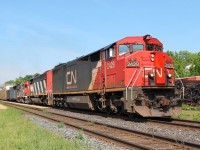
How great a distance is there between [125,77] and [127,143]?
6.26 metres

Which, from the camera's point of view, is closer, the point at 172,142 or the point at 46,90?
the point at 172,142

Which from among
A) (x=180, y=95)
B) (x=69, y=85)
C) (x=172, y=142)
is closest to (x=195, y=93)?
(x=69, y=85)

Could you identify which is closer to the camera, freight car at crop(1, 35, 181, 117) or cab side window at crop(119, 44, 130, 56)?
freight car at crop(1, 35, 181, 117)

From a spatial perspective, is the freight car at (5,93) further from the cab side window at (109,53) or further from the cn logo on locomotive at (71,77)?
the cab side window at (109,53)

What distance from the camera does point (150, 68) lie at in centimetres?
1452

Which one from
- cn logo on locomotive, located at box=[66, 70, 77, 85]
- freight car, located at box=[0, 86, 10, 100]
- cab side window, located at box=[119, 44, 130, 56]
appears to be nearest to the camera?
cab side window, located at box=[119, 44, 130, 56]

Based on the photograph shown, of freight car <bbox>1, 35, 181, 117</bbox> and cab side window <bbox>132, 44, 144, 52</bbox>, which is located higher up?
cab side window <bbox>132, 44, 144, 52</bbox>

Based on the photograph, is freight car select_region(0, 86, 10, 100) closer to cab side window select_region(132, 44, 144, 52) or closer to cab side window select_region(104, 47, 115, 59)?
cab side window select_region(104, 47, 115, 59)

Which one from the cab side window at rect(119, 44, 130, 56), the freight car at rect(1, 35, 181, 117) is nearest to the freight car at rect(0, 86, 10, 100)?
the freight car at rect(1, 35, 181, 117)

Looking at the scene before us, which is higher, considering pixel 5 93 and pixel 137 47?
pixel 137 47

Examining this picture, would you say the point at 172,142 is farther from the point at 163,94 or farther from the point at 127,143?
the point at 163,94

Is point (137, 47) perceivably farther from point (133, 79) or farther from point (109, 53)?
point (133, 79)

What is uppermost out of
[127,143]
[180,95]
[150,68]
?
[150,68]

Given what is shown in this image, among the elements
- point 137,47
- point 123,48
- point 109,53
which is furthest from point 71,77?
point 137,47
